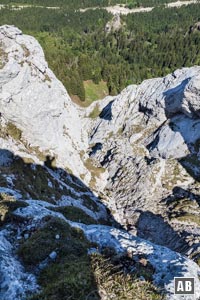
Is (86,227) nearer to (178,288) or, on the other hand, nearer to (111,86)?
(178,288)

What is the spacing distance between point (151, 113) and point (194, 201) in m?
29.1

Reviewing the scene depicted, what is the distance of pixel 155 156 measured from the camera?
6475 cm

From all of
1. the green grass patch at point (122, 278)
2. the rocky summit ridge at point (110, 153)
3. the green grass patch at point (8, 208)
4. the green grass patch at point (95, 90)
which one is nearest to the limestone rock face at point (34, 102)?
the rocky summit ridge at point (110, 153)

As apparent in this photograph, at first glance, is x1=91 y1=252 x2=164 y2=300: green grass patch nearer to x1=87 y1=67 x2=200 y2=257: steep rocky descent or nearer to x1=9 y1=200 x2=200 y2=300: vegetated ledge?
x1=9 y1=200 x2=200 y2=300: vegetated ledge

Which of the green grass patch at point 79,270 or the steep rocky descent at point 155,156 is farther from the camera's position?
the steep rocky descent at point 155,156

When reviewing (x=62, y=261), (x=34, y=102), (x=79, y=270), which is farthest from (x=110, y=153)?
(x=79, y=270)

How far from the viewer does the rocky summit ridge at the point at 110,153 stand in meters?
45.5

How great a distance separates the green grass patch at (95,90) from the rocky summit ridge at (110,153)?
48.1 metres

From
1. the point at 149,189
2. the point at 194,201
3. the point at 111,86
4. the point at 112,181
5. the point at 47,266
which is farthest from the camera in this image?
the point at 111,86

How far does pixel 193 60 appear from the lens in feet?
543

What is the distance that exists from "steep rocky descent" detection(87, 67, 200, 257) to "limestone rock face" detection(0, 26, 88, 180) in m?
9.75

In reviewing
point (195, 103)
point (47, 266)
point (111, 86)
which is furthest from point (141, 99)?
point (47, 266)

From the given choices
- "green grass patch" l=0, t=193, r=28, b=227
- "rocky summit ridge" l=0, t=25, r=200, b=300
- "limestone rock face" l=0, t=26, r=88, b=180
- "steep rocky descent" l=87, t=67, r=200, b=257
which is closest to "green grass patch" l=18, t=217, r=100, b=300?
"green grass patch" l=0, t=193, r=28, b=227

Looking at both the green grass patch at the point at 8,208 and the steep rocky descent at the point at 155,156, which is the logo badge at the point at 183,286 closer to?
the green grass patch at the point at 8,208
